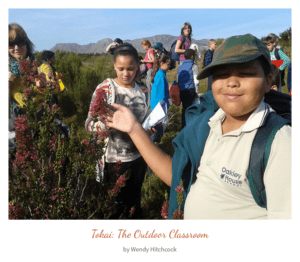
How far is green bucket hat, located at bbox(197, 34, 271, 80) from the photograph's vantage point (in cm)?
116

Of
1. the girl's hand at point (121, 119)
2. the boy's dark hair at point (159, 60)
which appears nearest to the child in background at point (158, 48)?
the boy's dark hair at point (159, 60)

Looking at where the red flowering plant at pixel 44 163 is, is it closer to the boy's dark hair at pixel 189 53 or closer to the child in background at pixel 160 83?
the child in background at pixel 160 83

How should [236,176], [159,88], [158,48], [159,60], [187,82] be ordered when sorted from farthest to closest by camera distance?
[187,82], [159,60], [159,88], [158,48], [236,176]

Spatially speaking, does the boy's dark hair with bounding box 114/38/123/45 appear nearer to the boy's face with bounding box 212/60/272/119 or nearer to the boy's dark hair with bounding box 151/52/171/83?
the boy's face with bounding box 212/60/272/119

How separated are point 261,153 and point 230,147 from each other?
0.16 m

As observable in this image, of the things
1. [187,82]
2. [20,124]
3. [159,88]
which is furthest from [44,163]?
[187,82]

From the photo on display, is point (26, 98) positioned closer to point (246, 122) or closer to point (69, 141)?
point (69, 141)

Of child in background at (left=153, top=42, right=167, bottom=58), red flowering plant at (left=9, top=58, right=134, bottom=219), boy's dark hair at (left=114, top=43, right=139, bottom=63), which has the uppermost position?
child in background at (left=153, top=42, right=167, bottom=58)

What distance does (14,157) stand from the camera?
74.7 inches

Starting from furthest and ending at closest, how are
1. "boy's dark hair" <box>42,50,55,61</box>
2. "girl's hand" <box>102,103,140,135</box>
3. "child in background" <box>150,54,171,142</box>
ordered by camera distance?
"child in background" <box>150,54,171,142</box> < "boy's dark hair" <box>42,50,55,61</box> < "girl's hand" <box>102,103,140,135</box>

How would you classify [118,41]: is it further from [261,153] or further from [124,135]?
[261,153]

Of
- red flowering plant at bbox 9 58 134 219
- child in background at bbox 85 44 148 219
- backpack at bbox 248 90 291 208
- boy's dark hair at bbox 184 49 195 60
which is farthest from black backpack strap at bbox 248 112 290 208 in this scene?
boy's dark hair at bbox 184 49 195 60

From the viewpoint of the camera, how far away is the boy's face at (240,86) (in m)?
1.20

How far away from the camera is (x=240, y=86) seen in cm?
122
